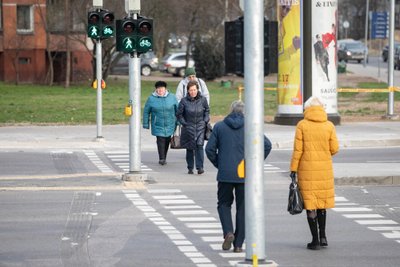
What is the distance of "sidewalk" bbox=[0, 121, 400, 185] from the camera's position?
27.6 m

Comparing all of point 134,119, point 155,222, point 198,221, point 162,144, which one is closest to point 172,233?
point 155,222

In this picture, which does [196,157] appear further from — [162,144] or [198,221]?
[198,221]

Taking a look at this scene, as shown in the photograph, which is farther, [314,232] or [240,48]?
[314,232]

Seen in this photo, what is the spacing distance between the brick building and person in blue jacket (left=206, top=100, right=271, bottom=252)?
154ft

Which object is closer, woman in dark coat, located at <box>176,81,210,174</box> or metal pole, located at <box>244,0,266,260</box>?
metal pole, located at <box>244,0,266,260</box>

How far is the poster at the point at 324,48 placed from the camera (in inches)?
1243

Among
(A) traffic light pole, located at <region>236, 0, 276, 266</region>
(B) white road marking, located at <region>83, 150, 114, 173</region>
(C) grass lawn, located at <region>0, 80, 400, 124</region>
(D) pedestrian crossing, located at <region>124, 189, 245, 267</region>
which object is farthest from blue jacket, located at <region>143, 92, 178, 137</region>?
(C) grass lawn, located at <region>0, 80, 400, 124</region>

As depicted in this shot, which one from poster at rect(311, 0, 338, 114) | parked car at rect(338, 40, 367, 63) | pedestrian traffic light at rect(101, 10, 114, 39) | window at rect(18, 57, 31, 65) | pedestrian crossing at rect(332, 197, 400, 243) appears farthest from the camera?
parked car at rect(338, 40, 367, 63)

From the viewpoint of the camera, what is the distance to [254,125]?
1134cm

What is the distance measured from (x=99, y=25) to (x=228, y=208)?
14286 mm

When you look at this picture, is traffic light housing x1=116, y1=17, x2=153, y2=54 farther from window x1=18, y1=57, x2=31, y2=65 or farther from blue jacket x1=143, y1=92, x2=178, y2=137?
window x1=18, y1=57, x2=31, y2=65

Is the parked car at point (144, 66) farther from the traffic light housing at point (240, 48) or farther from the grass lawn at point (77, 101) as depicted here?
the traffic light housing at point (240, 48)

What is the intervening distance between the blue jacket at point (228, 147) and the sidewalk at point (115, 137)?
9330mm

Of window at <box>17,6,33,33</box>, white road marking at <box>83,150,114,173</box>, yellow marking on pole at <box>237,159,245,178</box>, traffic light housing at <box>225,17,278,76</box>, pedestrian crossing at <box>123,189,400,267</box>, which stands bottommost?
pedestrian crossing at <box>123,189,400,267</box>
